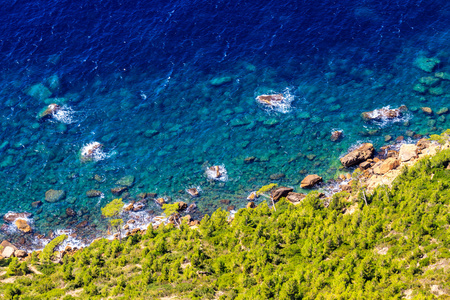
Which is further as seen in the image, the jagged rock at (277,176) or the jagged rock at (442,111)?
the jagged rock at (442,111)

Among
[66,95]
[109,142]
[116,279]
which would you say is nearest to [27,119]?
[66,95]

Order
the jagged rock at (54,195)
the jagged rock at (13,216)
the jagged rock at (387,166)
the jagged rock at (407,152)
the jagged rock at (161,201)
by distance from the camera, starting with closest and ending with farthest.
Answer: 1. the jagged rock at (387,166)
2. the jagged rock at (407,152)
3. the jagged rock at (13,216)
4. the jagged rock at (161,201)
5. the jagged rock at (54,195)

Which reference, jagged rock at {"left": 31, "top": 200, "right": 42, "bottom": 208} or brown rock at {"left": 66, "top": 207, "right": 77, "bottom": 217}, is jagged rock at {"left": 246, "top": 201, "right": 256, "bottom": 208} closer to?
brown rock at {"left": 66, "top": 207, "right": 77, "bottom": 217}

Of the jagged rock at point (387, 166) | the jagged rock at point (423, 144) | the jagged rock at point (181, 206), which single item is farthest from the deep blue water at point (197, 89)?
the jagged rock at point (387, 166)

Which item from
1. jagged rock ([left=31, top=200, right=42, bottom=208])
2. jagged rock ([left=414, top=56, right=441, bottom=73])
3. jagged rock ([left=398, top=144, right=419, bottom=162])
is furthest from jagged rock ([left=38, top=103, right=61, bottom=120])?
jagged rock ([left=414, top=56, right=441, bottom=73])

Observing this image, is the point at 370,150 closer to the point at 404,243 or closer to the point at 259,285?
the point at 404,243

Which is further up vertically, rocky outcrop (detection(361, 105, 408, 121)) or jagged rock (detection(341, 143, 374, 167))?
rocky outcrop (detection(361, 105, 408, 121))

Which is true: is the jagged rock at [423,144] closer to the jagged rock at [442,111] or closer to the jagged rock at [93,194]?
the jagged rock at [442,111]

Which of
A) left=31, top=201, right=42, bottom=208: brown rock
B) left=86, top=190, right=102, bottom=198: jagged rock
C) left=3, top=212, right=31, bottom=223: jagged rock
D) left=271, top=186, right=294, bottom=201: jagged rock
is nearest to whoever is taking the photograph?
left=271, top=186, right=294, bottom=201: jagged rock

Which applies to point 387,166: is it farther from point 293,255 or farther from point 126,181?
point 126,181
